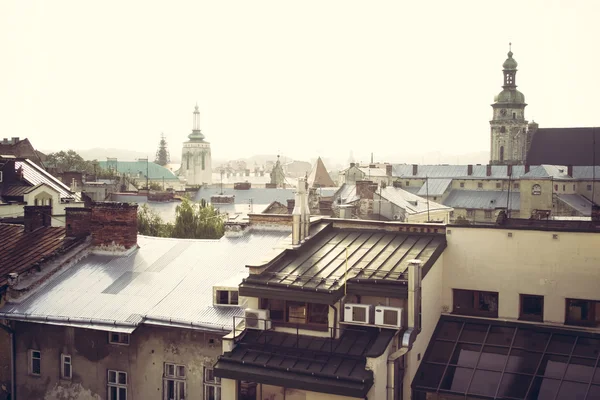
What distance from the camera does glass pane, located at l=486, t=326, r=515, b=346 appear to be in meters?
17.8

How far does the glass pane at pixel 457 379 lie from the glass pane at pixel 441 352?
45cm

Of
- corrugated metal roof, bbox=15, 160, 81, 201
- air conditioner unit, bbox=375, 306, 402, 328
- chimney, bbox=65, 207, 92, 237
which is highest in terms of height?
corrugated metal roof, bbox=15, 160, 81, 201

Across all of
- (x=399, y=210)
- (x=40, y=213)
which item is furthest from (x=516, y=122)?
(x=40, y=213)

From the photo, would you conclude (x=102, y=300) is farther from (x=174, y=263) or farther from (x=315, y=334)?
(x=315, y=334)

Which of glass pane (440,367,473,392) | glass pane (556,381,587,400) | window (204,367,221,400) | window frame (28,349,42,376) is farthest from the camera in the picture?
window frame (28,349,42,376)

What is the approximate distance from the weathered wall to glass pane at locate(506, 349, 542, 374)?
7127 millimetres

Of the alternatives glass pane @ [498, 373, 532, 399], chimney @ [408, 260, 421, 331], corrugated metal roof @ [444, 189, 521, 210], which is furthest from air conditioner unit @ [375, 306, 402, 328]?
corrugated metal roof @ [444, 189, 521, 210]

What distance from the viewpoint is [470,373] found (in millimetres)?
17297

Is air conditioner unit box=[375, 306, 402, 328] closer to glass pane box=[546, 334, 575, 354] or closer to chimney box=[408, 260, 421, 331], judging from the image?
chimney box=[408, 260, 421, 331]

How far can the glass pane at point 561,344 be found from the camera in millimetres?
17125

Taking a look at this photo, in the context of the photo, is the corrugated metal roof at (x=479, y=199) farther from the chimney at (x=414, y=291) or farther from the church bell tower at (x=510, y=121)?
the chimney at (x=414, y=291)

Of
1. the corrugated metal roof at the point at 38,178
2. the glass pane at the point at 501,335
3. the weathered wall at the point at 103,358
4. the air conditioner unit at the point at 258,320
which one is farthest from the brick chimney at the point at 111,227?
the corrugated metal roof at the point at 38,178

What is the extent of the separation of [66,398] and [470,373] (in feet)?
35.8

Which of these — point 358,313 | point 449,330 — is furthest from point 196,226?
point 358,313
